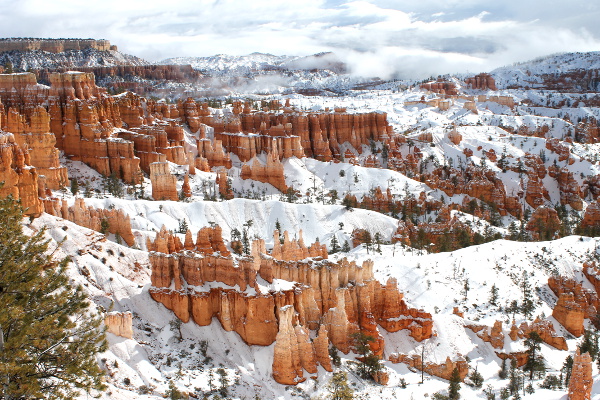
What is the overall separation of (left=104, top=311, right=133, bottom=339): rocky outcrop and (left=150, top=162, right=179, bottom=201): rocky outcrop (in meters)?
42.3

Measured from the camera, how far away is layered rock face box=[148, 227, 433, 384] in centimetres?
3403

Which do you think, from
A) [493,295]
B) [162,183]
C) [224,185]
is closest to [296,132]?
[224,185]

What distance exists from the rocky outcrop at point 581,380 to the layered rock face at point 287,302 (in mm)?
11177

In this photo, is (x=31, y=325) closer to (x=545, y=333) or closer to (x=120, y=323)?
(x=120, y=323)

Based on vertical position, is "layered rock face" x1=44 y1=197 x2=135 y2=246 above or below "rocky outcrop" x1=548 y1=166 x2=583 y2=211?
above

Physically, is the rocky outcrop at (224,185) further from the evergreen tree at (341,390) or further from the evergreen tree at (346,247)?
the evergreen tree at (341,390)

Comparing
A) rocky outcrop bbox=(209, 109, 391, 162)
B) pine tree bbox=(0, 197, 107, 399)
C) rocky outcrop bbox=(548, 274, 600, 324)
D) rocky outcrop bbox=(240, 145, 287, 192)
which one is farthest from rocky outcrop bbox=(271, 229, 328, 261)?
rocky outcrop bbox=(209, 109, 391, 162)

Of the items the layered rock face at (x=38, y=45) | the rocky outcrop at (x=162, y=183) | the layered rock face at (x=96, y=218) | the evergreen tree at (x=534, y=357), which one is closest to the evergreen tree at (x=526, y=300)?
the evergreen tree at (x=534, y=357)

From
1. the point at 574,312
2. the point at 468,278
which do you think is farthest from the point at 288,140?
the point at 574,312

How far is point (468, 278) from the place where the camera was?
52.9 metres

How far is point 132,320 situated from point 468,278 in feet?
103

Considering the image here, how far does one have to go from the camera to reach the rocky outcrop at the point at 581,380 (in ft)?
104

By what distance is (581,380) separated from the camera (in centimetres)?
3156

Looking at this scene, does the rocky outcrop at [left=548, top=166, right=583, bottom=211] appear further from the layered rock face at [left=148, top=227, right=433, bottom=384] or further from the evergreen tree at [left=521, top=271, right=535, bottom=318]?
the layered rock face at [left=148, top=227, right=433, bottom=384]
